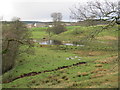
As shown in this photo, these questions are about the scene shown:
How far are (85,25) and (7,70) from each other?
18313 millimetres

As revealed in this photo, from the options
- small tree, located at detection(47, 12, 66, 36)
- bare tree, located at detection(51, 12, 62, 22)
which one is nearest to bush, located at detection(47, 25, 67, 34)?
small tree, located at detection(47, 12, 66, 36)

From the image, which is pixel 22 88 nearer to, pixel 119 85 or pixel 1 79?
pixel 1 79

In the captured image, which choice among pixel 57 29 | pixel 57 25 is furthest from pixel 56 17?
pixel 57 29

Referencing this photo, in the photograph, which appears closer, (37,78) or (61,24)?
(37,78)

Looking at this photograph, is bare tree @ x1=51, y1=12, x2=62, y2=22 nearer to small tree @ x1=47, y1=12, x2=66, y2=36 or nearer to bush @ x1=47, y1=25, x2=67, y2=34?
small tree @ x1=47, y1=12, x2=66, y2=36

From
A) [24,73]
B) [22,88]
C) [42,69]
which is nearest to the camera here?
[22,88]

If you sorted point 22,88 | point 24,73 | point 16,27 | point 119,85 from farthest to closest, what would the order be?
point 16,27, point 24,73, point 22,88, point 119,85

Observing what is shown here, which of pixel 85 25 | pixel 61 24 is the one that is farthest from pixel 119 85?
pixel 61 24

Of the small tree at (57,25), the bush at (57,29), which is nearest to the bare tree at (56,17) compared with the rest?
the small tree at (57,25)

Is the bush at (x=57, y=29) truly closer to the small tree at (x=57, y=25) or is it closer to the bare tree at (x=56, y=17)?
the small tree at (x=57, y=25)

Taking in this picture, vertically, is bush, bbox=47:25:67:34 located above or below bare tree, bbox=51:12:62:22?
below

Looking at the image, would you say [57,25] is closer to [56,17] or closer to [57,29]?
[57,29]

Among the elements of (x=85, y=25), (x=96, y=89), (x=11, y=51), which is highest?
(x=85, y=25)

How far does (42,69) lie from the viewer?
26531 millimetres
